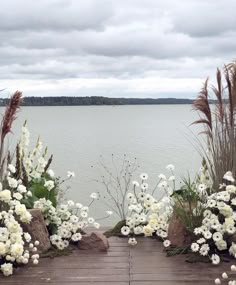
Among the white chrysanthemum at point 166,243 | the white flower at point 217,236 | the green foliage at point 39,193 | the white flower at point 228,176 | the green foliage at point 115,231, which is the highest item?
the white flower at point 228,176

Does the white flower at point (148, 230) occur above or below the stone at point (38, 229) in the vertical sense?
below

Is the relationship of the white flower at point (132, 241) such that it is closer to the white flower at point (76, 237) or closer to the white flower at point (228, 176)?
the white flower at point (76, 237)

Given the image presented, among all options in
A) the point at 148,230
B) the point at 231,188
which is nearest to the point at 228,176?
the point at 231,188

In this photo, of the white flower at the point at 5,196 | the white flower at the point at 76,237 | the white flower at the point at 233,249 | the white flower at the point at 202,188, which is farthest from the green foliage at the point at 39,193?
the white flower at the point at 233,249

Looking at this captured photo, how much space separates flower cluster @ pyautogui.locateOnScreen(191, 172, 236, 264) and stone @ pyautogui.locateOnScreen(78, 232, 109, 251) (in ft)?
2.70

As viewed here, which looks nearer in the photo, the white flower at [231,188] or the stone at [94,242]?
the white flower at [231,188]

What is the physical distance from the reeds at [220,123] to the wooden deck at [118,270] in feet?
2.90

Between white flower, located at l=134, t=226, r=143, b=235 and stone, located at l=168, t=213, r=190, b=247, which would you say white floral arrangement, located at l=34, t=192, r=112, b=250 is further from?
stone, located at l=168, t=213, r=190, b=247

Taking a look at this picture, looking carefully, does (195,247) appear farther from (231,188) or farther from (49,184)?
(49,184)

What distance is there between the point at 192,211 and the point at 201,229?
0.30m

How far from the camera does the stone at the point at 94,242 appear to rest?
5.05 metres

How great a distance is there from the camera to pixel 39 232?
16.2ft

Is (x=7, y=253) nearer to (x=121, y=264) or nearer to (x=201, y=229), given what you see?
(x=121, y=264)

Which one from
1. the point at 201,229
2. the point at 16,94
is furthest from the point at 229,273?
the point at 16,94
